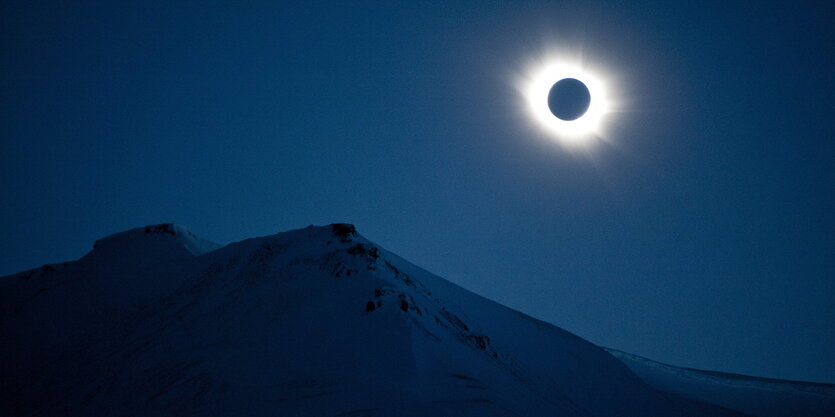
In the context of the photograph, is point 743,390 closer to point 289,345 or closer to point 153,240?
point 289,345

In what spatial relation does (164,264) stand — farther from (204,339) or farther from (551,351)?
(551,351)

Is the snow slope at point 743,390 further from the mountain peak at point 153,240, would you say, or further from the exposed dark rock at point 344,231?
the mountain peak at point 153,240

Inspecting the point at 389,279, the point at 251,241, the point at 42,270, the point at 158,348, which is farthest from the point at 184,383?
the point at 42,270

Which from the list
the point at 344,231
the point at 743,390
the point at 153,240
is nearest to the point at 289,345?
the point at 344,231

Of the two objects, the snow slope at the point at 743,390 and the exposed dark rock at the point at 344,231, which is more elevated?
the exposed dark rock at the point at 344,231

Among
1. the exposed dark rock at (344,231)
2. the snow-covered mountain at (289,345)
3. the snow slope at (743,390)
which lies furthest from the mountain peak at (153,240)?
the snow slope at (743,390)

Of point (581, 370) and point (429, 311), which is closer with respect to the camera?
point (429, 311)
